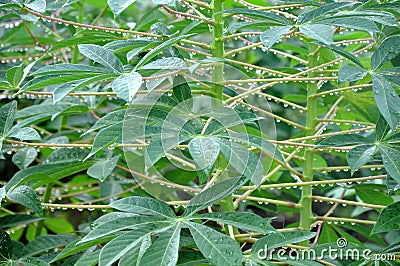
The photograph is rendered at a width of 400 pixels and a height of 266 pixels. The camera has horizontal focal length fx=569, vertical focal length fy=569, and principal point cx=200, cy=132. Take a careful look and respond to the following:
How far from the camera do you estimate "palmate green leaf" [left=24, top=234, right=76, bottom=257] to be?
3.52 feet

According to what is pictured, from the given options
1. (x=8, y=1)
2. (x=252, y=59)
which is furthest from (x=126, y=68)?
(x=252, y=59)

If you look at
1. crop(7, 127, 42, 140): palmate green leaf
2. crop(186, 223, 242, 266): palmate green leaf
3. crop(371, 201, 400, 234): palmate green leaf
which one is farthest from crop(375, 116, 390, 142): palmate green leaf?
crop(7, 127, 42, 140): palmate green leaf

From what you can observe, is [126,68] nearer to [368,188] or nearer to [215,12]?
[215,12]

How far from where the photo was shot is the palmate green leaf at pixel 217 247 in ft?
2.29

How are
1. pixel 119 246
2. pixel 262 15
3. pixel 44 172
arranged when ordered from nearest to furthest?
1. pixel 119 246
2. pixel 262 15
3. pixel 44 172

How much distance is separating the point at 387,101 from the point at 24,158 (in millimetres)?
745

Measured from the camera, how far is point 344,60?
1.04 m

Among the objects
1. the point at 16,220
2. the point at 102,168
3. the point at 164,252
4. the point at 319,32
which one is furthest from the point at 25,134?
the point at 319,32

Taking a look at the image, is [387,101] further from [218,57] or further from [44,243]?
[44,243]

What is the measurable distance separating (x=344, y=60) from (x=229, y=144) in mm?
393

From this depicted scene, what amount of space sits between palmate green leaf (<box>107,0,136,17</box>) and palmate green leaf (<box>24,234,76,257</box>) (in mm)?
514

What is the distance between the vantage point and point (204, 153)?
73 cm

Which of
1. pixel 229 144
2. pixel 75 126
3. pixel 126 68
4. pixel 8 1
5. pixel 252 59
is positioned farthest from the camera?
pixel 252 59

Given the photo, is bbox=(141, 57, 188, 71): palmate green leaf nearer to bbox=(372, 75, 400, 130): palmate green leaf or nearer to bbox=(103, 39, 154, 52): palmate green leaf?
bbox=(103, 39, 154, 52): palmate green leaf
